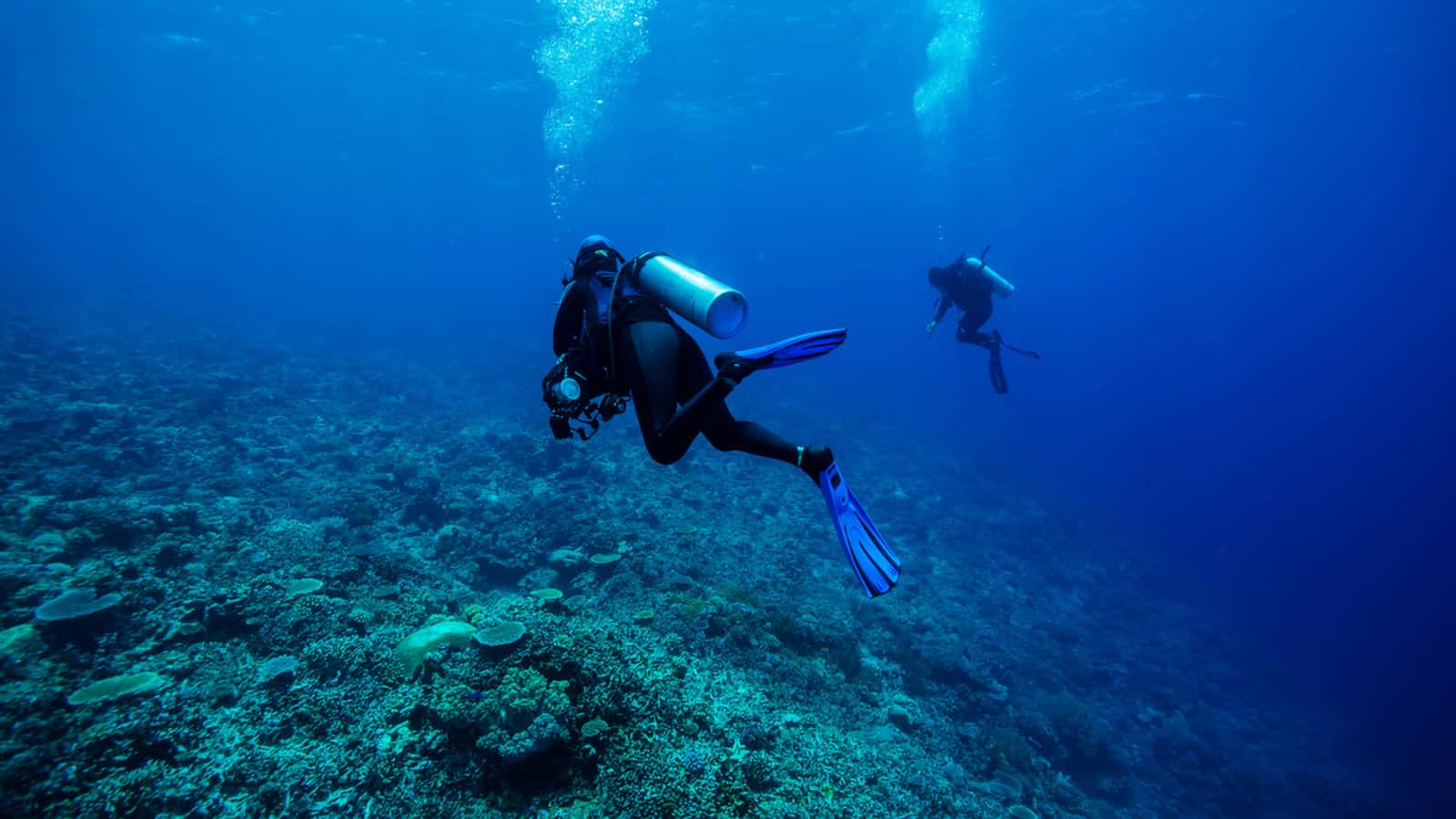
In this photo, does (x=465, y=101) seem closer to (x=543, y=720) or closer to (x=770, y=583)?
(x=770, y=583)

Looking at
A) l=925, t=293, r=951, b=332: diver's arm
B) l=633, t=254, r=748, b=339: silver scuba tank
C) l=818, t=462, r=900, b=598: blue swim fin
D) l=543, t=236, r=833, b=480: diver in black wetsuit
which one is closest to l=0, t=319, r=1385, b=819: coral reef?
l=818, t=462, r=900, b=598: blue swim fin

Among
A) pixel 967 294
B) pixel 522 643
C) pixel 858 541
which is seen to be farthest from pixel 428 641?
pixel 967 294

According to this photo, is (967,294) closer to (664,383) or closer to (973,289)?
(973,289)

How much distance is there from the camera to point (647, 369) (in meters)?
3.67

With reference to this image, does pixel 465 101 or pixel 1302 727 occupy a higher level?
pixel 465 101

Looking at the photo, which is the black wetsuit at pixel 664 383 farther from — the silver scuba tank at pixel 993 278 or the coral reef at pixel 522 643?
the silver scuba tank at pixel 993 278

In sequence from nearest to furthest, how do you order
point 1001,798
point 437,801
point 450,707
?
point 437,801, point 450,707, point 1001,798

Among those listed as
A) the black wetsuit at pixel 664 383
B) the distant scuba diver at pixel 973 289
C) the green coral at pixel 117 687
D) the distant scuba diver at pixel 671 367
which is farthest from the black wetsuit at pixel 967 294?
the green coral at pixel 117 687

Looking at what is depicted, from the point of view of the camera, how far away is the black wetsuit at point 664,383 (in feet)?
11.2

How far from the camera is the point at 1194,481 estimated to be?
5119 centimetres

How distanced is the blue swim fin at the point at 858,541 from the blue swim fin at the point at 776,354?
0.80 metres

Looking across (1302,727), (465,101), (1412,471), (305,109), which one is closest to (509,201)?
(305,109)

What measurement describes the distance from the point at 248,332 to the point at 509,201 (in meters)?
59.3

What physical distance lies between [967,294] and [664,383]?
1172 cm
